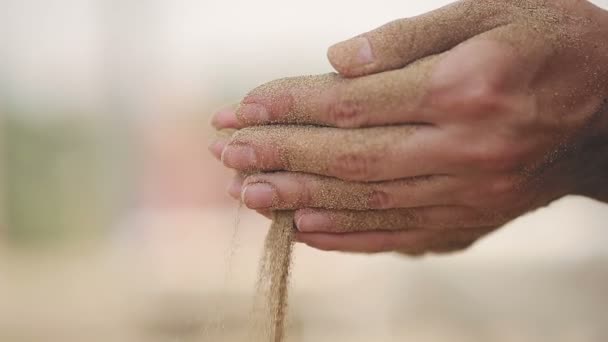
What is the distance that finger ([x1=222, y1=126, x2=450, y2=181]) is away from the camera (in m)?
0.65

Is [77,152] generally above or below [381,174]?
below

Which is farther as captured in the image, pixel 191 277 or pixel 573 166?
pixel 191 277

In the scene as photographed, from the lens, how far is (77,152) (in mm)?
4047

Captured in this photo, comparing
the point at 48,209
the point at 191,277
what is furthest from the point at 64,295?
the point at 48,209

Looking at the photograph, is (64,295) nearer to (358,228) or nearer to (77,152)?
(77,152)

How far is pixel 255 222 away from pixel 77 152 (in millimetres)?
2258

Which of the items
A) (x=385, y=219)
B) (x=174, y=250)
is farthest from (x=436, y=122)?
(x=174, y=250)

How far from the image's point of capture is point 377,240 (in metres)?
0.82

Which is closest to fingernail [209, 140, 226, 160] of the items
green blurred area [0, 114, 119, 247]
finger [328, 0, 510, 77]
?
finger [328, 0, 510, 77]

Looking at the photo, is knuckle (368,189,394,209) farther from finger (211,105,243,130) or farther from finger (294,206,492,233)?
finger (211,105,243,130)

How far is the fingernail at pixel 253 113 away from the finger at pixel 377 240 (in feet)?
0.52

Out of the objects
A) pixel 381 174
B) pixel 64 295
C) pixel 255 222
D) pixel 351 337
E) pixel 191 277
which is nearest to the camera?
pixel 381 174

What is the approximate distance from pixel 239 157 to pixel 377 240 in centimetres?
22

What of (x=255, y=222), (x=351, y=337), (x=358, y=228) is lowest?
(x=351, y=337)
